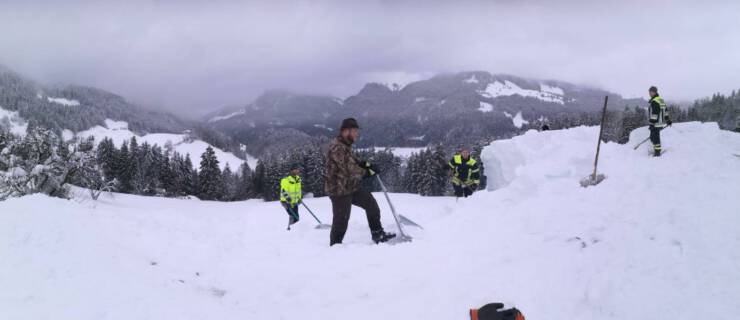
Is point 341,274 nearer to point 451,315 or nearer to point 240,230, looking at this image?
point 451,315

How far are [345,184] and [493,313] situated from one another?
11.7ft

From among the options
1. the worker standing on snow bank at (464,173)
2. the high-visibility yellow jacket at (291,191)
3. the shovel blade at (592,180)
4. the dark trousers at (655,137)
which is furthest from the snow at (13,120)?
the dark trousers at (655,137)

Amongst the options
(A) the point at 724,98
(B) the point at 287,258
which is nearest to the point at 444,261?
(B) the point at 287,258

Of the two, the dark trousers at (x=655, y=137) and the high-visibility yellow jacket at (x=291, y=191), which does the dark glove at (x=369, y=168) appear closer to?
the high-visibility yellow jacket at (x=291, y=191)

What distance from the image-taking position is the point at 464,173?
12031 millimetres

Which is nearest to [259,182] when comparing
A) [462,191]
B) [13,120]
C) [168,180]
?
[168,180]

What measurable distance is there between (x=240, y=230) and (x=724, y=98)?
105 metres

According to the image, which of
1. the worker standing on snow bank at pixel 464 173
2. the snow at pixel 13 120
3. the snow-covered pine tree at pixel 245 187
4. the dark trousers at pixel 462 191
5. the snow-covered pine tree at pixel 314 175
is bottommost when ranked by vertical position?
the snow-covered pine tree at pixel 245 187

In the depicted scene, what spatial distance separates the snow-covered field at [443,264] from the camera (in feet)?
11.5

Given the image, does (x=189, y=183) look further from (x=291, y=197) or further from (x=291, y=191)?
(x=291, y=197)

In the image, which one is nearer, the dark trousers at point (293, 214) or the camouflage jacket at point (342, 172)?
the camouflage jacket at point (342, 172)

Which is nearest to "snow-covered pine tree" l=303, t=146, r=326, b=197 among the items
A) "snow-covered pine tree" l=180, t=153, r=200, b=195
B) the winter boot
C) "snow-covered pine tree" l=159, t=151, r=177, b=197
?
"snow-covered pine tree" l=180, t=153, r=200, b=195

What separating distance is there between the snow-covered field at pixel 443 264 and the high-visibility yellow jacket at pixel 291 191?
4.13 metres

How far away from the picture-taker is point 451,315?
3.85 m
